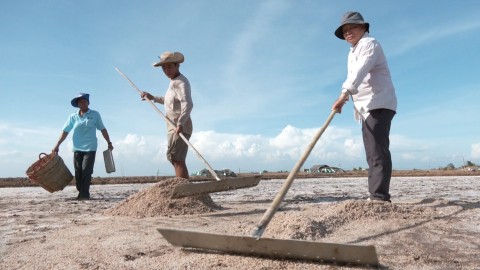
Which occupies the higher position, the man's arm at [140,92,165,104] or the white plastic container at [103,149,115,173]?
the man's arm at [140,92,165,104]

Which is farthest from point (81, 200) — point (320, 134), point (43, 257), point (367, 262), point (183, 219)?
point (367, 262)

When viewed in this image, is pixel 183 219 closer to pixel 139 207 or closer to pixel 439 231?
pixel 139 207

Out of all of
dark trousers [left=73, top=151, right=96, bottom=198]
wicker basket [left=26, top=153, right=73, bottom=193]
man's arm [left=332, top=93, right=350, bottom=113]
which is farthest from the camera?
dark trousers [left=73, top=151, right=96, bottom=198]

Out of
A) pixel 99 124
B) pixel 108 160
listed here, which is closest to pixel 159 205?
pixel 108 160

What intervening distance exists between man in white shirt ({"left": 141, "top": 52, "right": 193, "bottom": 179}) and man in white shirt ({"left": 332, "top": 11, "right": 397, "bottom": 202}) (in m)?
2.07

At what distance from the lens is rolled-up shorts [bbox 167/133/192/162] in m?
4.43

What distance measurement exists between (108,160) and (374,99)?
181 inches

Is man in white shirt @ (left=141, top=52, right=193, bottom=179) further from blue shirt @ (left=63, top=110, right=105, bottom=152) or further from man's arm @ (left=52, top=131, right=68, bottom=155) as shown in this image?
man's arm @ (left=52, top=131, right=68, bottom=155)

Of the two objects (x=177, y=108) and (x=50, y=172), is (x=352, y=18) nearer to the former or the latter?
(x=177, y=108)

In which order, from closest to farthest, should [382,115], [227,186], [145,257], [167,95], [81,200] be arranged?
[145,257] → [382,115] → [227,186] → [167,95] → [81,200]

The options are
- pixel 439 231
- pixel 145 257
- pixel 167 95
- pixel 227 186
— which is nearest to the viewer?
pixel 145 257

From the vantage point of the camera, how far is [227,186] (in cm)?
371

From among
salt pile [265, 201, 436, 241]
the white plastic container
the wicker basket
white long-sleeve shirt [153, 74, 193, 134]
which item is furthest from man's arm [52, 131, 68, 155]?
salt pile [265, 201, 436, 241]

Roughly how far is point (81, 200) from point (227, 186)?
297cm
